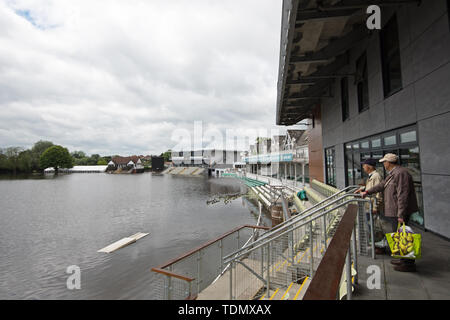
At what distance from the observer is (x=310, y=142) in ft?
57.0

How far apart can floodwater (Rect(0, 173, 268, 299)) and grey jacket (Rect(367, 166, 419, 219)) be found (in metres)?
7.71

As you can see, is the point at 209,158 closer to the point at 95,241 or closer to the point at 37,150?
the point at 37,150

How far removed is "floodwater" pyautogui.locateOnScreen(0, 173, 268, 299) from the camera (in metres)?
8.64

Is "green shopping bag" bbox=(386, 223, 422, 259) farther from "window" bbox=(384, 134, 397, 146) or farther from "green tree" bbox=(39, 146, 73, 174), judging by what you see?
"green tree" bbox=(39, 146, 73, 174)

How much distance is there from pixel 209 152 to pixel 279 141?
218ft

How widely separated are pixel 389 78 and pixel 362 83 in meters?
2.07

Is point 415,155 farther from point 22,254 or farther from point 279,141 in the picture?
point 279,141

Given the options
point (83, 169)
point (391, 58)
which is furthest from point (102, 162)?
point (391, 58)

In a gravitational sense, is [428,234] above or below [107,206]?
above

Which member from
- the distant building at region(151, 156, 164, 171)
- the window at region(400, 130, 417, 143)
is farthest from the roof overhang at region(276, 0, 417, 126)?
the distant building at region(151, 156, 164, 171)

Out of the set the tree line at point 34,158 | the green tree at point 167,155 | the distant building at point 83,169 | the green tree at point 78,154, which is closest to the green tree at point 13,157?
the tree line at point 34,158

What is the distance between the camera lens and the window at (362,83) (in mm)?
8119

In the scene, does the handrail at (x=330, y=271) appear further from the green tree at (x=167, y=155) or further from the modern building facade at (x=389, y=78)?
the green tree at (x=167, y=155)

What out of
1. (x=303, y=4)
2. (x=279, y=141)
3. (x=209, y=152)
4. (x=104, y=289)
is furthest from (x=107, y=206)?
(x=209, y=152)
